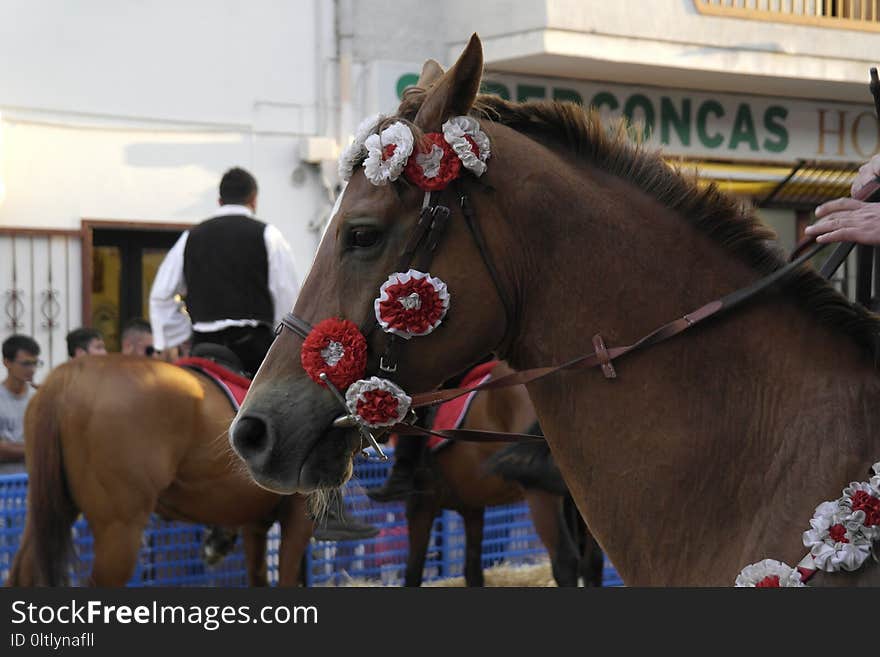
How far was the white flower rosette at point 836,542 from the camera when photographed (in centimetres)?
256

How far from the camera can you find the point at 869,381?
273 cm

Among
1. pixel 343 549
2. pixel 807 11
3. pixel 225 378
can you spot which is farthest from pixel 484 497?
pixel 807 11

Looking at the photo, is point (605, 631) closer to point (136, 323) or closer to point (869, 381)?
point (869, 381)

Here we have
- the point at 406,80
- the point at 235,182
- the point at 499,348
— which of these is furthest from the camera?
the point at 406,80

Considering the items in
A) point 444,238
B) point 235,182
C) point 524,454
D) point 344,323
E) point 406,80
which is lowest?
point 524,454

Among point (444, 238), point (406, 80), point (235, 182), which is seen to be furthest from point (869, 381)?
point (406, 80)

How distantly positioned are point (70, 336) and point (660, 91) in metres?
7.11

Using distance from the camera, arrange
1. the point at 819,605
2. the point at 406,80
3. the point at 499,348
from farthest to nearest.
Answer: the point at 406,80, the point at 499,348, the point at 819,605

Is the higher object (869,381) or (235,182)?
(235,182)

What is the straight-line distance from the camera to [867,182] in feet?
9.84

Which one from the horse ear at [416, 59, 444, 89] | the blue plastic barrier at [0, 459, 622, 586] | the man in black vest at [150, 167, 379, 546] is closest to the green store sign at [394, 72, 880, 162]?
the blue plastic barrier at [0, 459, 622, 586]

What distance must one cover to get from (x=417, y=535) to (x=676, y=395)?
574 cm

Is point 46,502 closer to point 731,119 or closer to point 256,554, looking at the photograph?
point 256,554

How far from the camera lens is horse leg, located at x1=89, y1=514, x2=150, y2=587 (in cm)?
665
